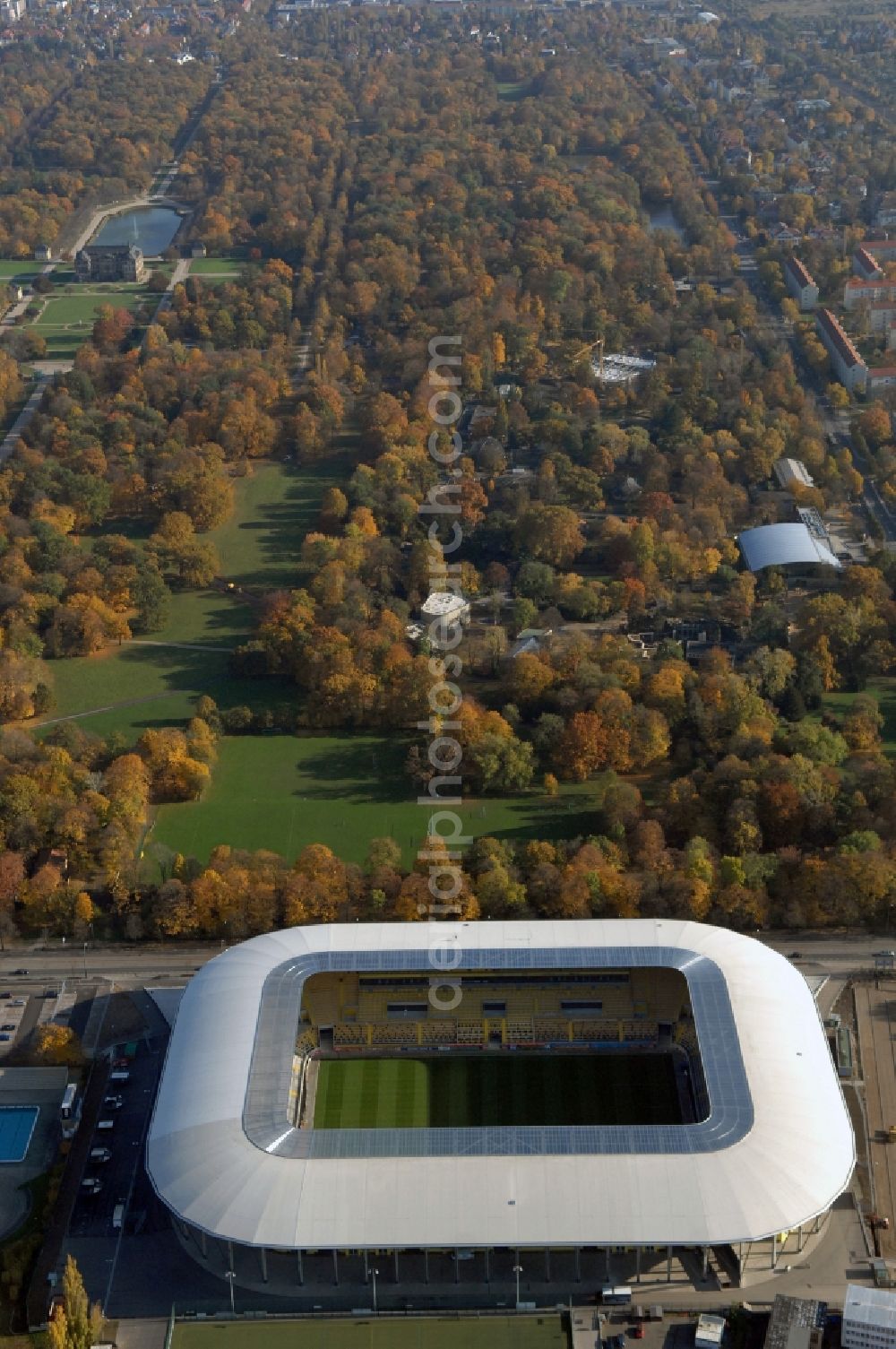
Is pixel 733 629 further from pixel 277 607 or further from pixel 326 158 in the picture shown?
pixel 326 158

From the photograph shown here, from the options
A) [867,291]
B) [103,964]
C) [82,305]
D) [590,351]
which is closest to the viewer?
[103,964]

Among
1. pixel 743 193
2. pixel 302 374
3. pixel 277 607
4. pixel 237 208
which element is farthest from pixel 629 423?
pixel 237 208

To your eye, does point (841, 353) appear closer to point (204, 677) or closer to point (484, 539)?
point (484, 539)

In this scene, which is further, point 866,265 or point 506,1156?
point 866,265

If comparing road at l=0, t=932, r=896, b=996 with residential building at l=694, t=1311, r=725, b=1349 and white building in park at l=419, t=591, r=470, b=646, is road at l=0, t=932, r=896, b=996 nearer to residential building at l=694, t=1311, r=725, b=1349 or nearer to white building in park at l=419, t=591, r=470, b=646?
residential building at l=694, t=1311, r=725, b=1349

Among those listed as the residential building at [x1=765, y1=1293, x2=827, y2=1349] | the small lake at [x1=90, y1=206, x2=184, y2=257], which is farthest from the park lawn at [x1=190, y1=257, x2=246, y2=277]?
the residential building at [x1=765, y1=1293, x2=827, y2=1349]

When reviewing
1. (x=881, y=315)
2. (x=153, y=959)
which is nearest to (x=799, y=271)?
(x=881, y=315)
